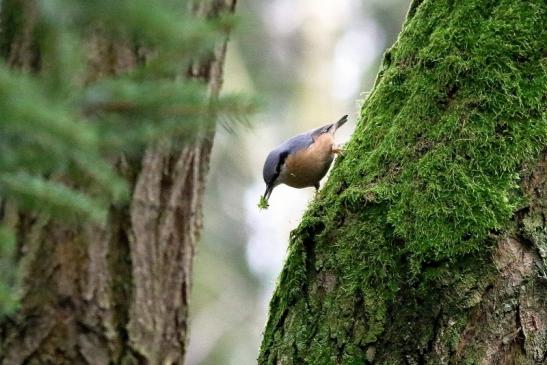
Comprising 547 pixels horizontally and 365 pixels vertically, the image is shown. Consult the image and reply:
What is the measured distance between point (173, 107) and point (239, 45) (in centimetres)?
1330

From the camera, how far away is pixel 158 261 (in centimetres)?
245

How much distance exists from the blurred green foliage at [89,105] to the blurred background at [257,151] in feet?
37.9

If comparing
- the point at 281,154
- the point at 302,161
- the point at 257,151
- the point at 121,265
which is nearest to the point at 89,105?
the point at 121,265

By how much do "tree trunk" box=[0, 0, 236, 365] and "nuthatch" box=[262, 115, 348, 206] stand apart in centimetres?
200

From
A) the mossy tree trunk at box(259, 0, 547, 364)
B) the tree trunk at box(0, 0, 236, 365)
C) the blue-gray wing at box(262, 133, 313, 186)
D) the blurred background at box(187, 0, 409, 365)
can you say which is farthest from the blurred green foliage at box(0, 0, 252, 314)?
Answer: the blurred background at box(187, 0, 409, 365)

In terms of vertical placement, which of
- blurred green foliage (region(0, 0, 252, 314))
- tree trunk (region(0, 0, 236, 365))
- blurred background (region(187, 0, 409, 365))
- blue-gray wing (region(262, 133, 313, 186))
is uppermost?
blurred background (region(187, 0, 409, 365))

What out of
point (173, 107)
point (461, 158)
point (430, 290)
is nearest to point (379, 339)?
point (430, 290)

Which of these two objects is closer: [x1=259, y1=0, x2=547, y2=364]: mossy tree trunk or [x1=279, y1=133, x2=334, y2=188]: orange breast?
[x1=259, y1=0, x2=547, y2=364]: mossy tree trunk

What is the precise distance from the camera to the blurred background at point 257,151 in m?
13.5

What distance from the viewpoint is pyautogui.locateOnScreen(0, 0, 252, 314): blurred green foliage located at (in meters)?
1.06

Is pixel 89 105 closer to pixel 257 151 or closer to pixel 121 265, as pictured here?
pixel 121 265

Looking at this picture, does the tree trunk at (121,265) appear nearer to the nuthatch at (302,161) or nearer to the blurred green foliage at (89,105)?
the blurred green foliage at (89,105)

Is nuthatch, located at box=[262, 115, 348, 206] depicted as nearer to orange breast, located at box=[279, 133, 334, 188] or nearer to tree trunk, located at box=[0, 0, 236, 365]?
orange breast, located at box=[279, 133, 334, 188]

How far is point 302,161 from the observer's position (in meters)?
4.58
